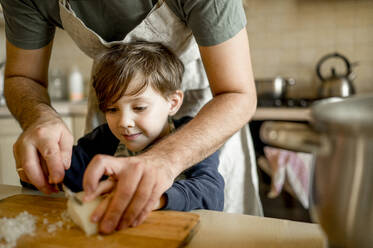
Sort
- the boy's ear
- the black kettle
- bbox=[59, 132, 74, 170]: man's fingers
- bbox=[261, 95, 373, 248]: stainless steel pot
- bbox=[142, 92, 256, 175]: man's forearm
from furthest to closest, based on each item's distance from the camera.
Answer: the black kettle < the boy's ear < bbox=[59, 132, 74, 170]: man's fingers < bbox=[142, 92, 256, 175]: man's forearm < bbox=[261, 95, 373, 248]: stainless steel pot

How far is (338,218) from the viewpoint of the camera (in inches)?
13.8

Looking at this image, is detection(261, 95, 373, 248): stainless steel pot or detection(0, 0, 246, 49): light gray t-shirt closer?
detection(261, 95, 373, 248): stainless steel pot

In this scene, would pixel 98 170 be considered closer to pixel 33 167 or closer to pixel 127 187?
pixel 127 187

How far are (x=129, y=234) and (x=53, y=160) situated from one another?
264mm

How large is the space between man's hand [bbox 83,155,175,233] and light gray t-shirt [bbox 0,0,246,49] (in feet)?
1.27

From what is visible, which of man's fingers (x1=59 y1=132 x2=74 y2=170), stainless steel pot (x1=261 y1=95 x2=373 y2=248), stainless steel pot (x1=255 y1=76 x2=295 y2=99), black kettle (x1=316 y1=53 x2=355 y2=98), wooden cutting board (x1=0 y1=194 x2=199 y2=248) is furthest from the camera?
stainless steel pot (x1=255 y1=76 x2=295 y2=99)

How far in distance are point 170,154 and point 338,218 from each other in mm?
345

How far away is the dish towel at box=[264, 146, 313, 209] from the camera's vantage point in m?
1.98

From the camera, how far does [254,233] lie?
0.57 meters

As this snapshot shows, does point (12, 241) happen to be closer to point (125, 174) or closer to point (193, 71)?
point (125, 174)

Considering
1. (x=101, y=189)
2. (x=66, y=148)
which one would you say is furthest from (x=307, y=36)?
(x=101, y=189)

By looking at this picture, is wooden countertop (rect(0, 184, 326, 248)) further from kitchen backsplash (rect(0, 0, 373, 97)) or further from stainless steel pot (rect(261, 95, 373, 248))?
kitchen backsplash (rect(0, 0, 373, 97))

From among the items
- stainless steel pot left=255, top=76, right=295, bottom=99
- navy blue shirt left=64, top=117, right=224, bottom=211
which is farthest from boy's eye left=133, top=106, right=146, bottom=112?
stainless steel pot left=255, top=76, right=295, bottom=99

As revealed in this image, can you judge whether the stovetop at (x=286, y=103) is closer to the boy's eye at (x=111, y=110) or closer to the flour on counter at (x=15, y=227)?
the boy's eye at (x=111, y=110)
